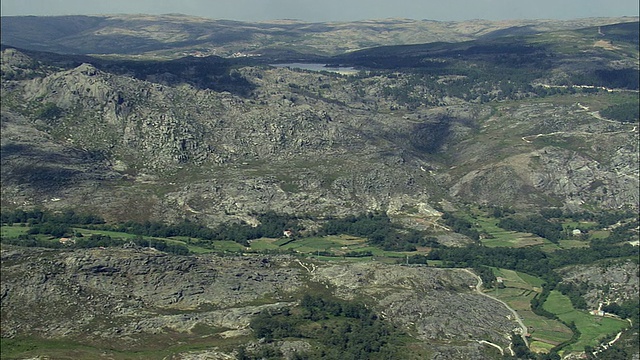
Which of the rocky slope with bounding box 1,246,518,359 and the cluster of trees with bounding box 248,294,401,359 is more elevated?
the rocky slope with bounding box 1,246,518,359

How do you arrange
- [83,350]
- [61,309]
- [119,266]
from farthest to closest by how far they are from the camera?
1. [119,266]
2. [61,309]
3. [83,350]

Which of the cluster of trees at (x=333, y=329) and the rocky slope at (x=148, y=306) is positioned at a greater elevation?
the rocky slope at (x=148, y=306)

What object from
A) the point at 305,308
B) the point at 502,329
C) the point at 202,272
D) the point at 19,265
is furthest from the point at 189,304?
the point at 502,329

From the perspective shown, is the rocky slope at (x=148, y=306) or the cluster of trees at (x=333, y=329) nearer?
the cluster of trees at (x=333, y=329)

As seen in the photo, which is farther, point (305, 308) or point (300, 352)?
point (305, 308)

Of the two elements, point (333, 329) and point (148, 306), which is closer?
point (333, 329)

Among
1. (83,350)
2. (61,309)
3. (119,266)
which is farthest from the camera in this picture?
(119,266)

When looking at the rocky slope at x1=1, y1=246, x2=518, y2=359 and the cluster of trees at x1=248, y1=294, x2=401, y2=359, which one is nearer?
the cluster of trees at x1=248, y1=294, x2=401, y2=359

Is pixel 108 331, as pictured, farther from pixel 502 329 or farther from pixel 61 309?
pixel 502 329
